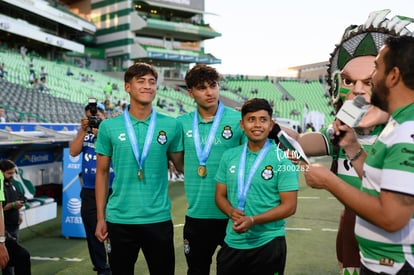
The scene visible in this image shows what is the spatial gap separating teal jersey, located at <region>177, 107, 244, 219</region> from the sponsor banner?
384 centimetres

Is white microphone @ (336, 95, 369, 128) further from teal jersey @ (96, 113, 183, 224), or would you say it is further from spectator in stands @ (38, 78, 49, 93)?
spectator in stands @ (38, 78, 49, 93)

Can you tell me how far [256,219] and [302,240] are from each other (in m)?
3.97

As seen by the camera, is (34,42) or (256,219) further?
(34,42)

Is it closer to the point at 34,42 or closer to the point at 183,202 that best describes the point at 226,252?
the point at 183,202

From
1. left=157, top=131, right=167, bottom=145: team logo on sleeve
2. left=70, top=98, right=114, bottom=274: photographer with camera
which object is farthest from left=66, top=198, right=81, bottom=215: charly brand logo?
left=157, top=131, right=167, bottom=145: team logo on sleeve

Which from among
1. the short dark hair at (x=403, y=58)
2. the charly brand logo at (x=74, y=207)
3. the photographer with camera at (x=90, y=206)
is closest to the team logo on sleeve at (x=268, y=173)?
the short dark hair at (x=403, y=58)

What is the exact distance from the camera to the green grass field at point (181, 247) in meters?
5.02

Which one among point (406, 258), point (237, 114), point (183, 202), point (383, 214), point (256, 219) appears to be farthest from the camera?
point (183, 202)

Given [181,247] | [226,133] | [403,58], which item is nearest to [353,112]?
[403,58]

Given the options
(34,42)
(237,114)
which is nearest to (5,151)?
(237,114)

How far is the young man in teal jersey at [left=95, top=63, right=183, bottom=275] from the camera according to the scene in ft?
9.89

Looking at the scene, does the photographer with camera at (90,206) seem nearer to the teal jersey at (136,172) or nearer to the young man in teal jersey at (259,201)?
the teal jersey at (136,172)

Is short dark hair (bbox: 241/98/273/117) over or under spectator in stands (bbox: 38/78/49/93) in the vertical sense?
under

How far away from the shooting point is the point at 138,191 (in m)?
3.01
